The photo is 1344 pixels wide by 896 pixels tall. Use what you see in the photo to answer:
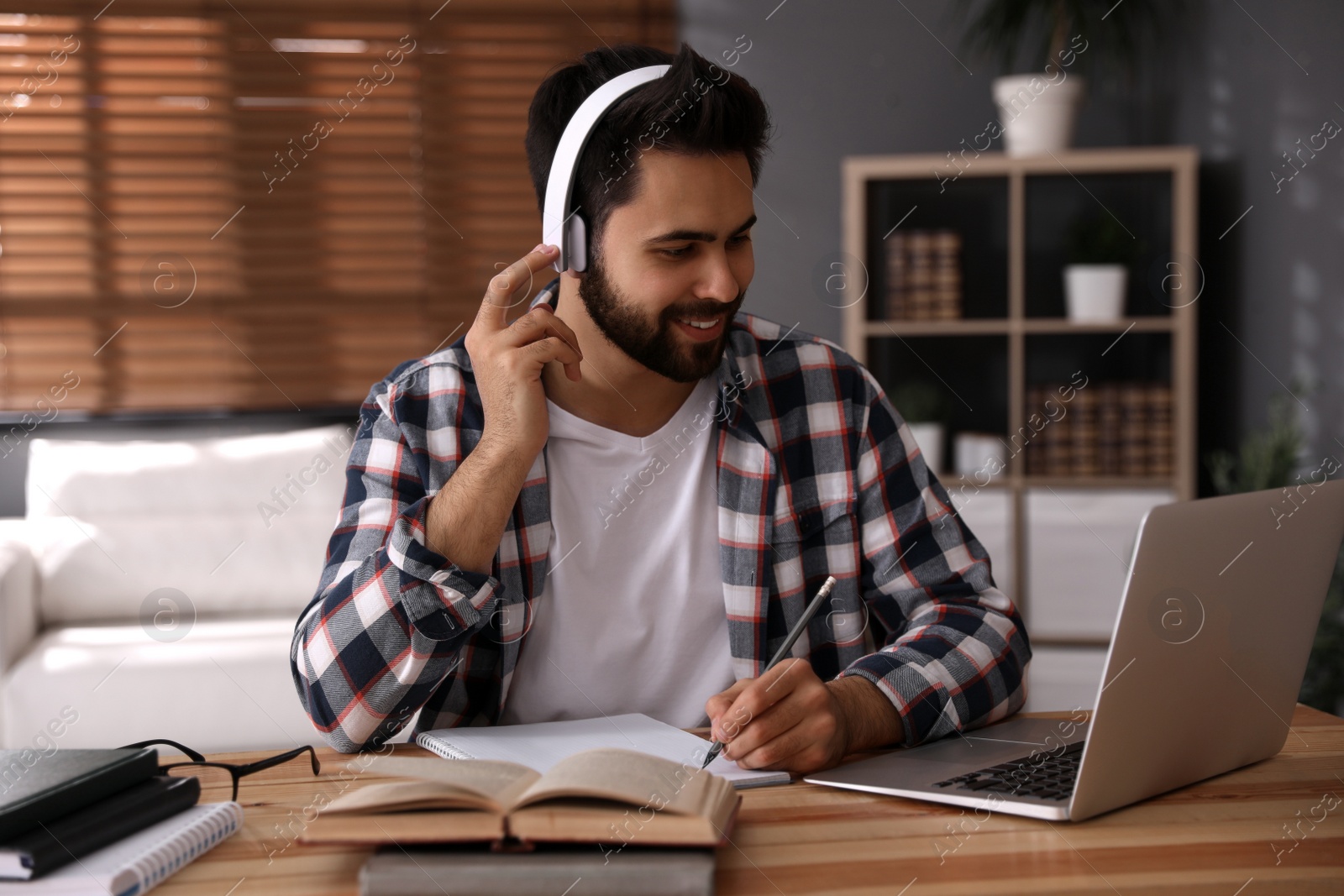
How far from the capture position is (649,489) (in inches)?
55.2

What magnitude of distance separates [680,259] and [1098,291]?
2.14 m

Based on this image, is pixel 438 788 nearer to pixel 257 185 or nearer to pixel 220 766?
pixel 220 766

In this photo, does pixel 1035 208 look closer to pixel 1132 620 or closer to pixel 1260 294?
pixel 1260 294

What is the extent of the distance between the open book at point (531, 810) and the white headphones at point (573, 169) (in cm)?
76

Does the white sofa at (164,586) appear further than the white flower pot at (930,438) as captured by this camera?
No

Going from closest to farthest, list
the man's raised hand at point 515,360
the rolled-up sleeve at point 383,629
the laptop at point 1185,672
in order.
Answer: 1. the laptop at point 1185,672
2. the rolled-up sleeve at point 383,629
3. the man's raised hand at point 515,360

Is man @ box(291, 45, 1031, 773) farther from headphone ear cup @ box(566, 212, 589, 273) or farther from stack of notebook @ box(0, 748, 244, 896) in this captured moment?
stack of notebook @ box(0, 748, 244, 896)

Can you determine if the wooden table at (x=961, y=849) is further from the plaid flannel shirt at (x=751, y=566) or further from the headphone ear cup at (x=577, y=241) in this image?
the headphone ear cup at (x=577, y=241)

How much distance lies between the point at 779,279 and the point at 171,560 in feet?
6.51

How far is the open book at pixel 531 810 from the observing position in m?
0.69

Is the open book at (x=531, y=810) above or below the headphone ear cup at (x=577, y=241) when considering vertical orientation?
below

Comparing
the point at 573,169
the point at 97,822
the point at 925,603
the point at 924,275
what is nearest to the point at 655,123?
the point at 573,169

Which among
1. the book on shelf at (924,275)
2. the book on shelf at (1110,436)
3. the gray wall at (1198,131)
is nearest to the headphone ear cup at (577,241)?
the gray wall at (1198,131)

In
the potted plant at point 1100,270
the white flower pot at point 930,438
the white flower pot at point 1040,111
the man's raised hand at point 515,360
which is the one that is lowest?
the white flower pot at point 930,438
